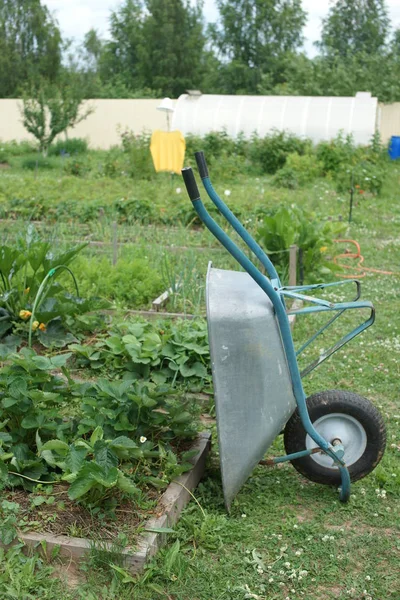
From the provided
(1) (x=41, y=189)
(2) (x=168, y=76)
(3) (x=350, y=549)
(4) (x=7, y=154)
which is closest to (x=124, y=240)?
(1) (x=41, y=189)

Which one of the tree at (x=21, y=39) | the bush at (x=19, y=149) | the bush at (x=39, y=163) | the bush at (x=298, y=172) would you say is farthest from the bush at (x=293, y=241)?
the tree at (x=21, y=39)

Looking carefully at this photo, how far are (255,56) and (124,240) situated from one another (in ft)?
122

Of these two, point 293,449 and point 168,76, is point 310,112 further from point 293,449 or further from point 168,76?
point 168,76

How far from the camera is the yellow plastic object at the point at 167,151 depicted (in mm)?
13203

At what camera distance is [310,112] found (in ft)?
60.8

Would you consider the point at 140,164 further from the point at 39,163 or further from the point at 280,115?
the point at 280,115

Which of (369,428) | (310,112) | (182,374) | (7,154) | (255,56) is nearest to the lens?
(369,428)

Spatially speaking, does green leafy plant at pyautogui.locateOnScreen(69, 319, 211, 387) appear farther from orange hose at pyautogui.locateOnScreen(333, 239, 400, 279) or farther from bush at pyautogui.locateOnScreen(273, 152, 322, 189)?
bush at pyautogui.locateOnScreen(273, 152, 322, 189)

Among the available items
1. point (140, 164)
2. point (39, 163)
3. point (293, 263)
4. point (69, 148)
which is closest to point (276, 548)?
point (293, 263)

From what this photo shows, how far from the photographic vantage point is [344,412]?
3104mm

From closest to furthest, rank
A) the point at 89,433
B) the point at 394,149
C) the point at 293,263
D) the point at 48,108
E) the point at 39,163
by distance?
the point at 89,433, the point at 293,263, the point at 39,163, the point at 48,108, the point at 394,149

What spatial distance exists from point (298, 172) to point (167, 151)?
2872 mm

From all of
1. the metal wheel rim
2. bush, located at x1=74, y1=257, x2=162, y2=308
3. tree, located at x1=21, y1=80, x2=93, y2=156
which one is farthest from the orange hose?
tree, located at x1=21, y1=80, x2=93, y2=156

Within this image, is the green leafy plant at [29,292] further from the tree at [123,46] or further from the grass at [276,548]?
the tree at [123,46]
